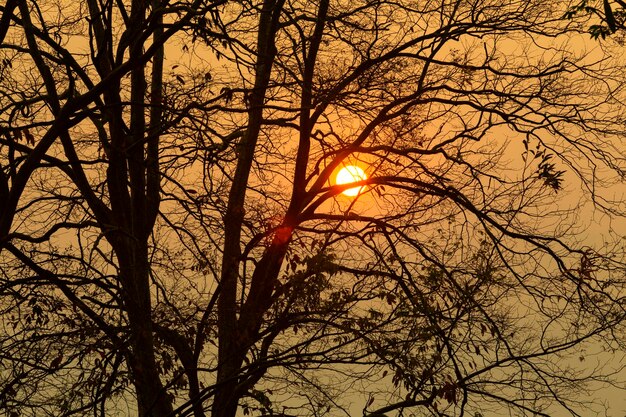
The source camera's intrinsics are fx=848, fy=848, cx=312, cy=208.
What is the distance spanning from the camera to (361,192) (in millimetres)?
13320

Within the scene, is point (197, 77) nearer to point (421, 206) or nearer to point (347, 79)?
point (347, 79)

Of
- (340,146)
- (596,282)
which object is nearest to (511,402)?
(596,282)

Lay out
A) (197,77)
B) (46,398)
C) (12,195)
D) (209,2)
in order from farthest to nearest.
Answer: (197,77) < (46,398) < (209,2) < (12,195)

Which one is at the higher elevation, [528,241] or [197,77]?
[197,77]

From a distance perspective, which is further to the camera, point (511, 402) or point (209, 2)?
point (511, 402)

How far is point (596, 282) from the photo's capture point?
1244 cm

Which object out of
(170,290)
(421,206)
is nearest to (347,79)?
(421,206)

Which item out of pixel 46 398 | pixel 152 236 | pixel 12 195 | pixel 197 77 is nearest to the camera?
pixel 12 195

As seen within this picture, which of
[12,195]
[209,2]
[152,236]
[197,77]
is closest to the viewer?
[12,195]

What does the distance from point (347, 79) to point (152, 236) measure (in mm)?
3801

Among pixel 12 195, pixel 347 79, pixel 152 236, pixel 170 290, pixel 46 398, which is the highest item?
pixel 347 79

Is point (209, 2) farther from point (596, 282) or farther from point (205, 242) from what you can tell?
point (596, 282)

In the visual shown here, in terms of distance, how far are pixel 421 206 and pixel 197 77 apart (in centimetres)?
392

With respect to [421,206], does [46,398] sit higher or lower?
lower
